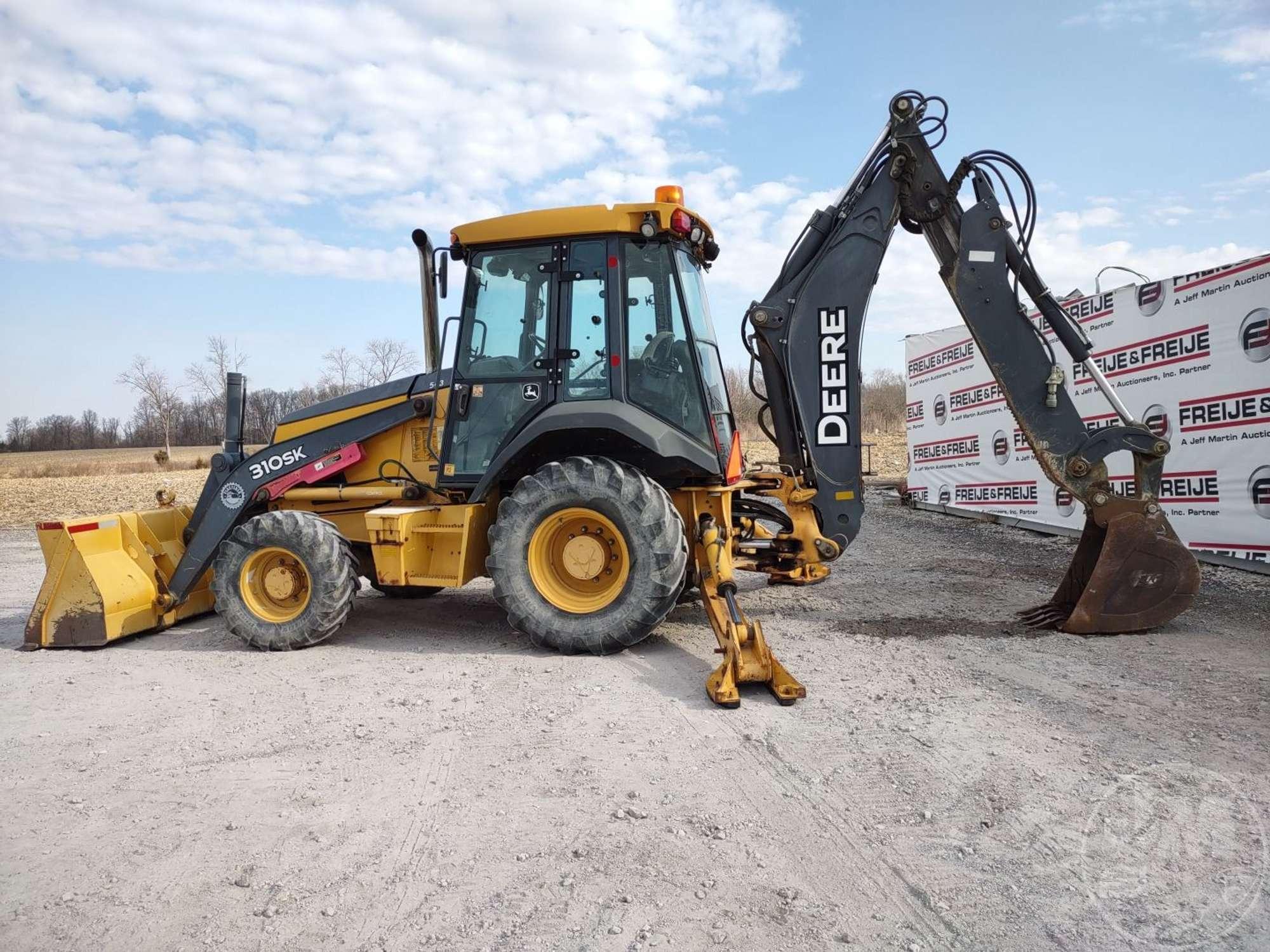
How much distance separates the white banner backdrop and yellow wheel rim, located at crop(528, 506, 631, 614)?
5.11m

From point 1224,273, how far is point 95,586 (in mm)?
10053

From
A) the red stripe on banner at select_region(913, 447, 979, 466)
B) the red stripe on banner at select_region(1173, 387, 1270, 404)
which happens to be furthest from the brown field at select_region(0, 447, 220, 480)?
the red stripe on banner at select_region(1173, 387, 1270, 404)

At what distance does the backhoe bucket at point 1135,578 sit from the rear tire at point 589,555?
8.96ft

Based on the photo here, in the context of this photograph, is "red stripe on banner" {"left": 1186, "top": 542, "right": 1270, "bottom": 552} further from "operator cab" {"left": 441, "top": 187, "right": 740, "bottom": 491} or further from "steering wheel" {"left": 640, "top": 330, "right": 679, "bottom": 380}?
"steering wheel" {"left": 640, "top": 330, "right": 679, "bottom": 380}

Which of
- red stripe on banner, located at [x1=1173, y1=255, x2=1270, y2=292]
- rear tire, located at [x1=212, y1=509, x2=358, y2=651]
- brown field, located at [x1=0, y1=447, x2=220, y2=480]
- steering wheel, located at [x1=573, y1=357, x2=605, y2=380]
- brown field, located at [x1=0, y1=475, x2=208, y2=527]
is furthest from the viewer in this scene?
brown field, located at [x1=0, y1=447, x2=220, y2=480]

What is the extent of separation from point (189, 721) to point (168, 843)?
1491mm

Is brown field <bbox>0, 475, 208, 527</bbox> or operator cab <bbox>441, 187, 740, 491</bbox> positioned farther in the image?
brown field <bbox>0, 475, 208, 527</bbox>

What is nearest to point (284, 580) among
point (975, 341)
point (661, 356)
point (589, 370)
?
point (589, 370)

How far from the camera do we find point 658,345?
577cm

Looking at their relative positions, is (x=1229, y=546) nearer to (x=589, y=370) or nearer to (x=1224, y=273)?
(x=1224, y=273)

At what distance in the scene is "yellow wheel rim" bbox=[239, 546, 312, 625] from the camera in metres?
5.89

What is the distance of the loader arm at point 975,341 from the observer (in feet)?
18.5

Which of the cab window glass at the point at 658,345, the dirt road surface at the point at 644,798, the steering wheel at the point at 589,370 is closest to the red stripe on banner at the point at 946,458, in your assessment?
Result: the dirt road surface at the point at 644,798

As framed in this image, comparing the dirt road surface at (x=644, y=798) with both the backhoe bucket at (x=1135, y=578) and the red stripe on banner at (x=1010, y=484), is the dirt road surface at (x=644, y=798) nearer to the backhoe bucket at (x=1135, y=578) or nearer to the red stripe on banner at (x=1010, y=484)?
the backhoe bucket at (x=1135, y=578)
